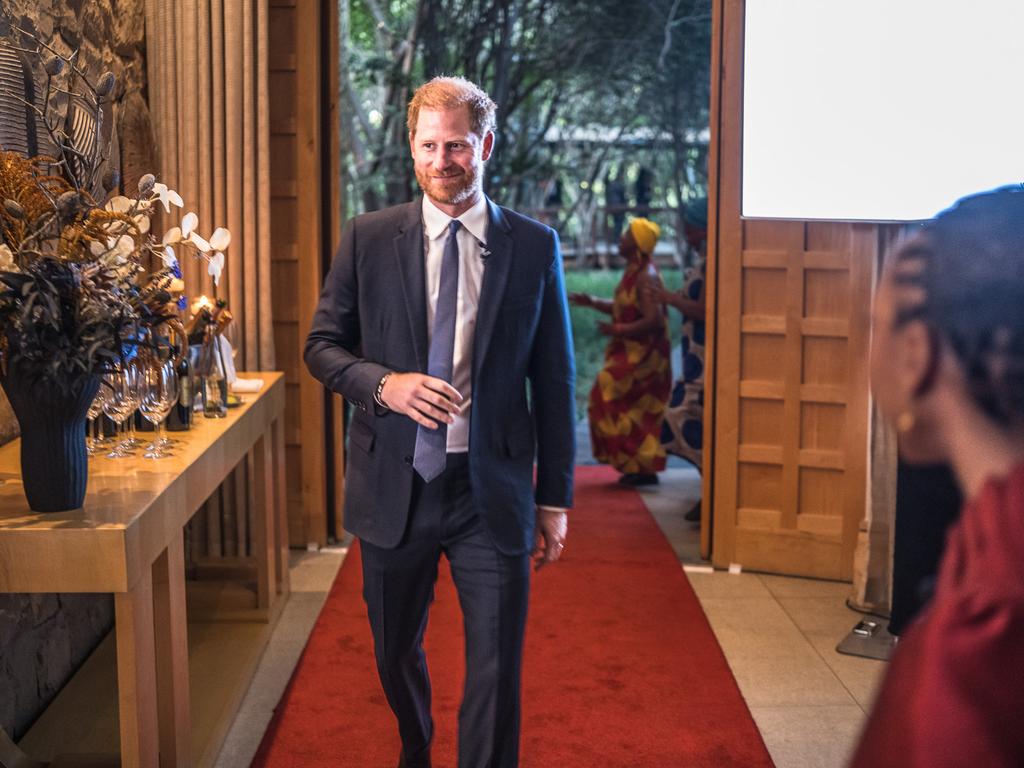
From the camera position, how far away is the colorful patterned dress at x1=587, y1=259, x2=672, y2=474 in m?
6.13

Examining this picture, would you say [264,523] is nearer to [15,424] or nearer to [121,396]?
[15,424]

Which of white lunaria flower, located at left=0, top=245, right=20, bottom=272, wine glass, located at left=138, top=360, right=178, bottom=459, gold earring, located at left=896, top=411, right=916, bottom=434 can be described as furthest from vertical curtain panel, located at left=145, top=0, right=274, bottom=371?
gold earring, located at left=896, top=411, right=916, bottom=434

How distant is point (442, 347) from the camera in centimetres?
252

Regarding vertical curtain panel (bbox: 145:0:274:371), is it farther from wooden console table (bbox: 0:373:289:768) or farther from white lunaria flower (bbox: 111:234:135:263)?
white lunaria flower (bbox: 111:234:135:263)

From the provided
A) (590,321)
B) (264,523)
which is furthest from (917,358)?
(590,321)

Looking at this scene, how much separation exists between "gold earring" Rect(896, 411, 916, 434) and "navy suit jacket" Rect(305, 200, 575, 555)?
1667mm

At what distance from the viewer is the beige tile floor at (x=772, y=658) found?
332 cm

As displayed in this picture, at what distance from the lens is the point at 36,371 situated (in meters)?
2.26

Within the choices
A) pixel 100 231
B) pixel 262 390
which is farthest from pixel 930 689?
pixel 262 390

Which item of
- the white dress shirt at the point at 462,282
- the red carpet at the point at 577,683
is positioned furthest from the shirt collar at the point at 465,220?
the red carpet at the point at 577,683

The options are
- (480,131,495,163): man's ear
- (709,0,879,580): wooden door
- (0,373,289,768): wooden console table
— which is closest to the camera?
(0,373,289,768): wooden console table

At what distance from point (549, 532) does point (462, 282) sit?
576 millimetres

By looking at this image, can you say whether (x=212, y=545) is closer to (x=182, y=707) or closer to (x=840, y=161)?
(x=182, y=707)

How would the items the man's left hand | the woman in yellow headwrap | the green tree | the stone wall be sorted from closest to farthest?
the man's left hand → the stone wall → the woman in yellow headwrap → the green tree
